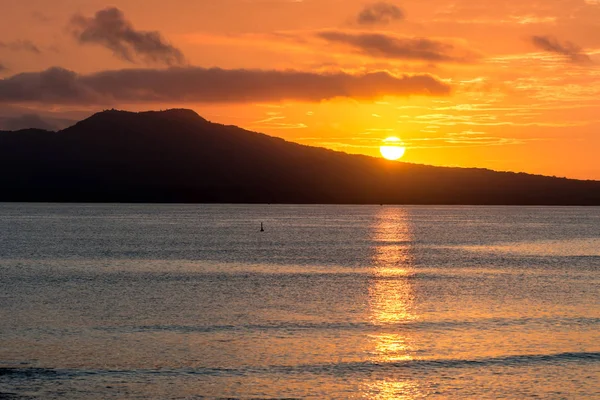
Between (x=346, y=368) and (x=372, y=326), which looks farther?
(x=372, y=326)

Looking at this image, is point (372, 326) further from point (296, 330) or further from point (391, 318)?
point (296, 330)

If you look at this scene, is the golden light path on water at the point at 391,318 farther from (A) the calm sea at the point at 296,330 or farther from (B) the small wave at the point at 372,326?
(B) the small wave at the point at 372,326

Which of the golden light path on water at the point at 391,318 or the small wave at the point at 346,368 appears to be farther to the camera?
the small wave at the point at 346,368

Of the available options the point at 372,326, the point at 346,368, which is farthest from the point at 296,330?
the point at 346,368

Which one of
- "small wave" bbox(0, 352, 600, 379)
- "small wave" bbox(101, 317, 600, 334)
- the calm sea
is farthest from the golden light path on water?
"small wave" bbox(0, 352, 600, 379)

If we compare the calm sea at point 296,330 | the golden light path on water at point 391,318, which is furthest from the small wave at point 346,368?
the golden light path on water at point 391,318

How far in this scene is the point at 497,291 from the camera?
7238 centimetres

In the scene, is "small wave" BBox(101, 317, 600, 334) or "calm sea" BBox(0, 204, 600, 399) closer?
"calm sea" BBox(0, 204, 600, 399)

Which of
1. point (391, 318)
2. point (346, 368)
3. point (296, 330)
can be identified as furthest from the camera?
point (391, 318)

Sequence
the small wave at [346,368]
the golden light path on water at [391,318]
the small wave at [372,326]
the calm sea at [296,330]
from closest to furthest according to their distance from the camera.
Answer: the golden light path on water at [391,318] → the calm sea at [296,330] → the small wave at [346,368] → the small wave at [372,326]

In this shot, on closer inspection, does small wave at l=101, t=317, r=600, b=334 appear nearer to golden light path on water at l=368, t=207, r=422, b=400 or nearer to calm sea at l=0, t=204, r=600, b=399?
calm sea at l=0, t=204, r=600, b=399

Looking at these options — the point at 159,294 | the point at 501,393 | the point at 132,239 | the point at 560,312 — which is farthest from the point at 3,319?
the point at 132,239

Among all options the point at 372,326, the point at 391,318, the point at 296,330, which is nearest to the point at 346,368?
the point at 296,330

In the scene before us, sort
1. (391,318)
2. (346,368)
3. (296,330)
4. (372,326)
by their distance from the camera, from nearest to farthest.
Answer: (346,368), (296,330), (372,326), (391,318)
